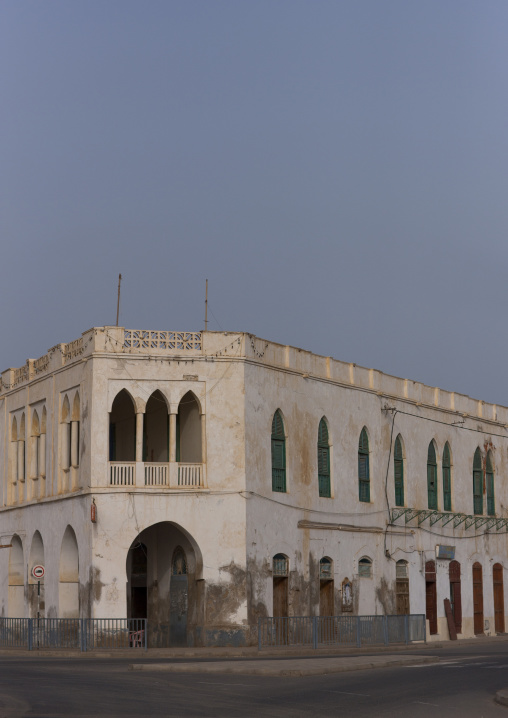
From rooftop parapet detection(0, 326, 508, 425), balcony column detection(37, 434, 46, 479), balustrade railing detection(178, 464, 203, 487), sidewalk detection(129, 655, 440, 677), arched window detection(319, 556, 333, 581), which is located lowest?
sidewalk detection(129, 655, 440, 677)

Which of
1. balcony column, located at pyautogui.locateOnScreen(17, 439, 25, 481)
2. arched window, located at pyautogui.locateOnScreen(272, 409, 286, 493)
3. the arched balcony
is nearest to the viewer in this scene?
the arched balcony

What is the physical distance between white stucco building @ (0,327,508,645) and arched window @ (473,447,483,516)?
12.3 ft

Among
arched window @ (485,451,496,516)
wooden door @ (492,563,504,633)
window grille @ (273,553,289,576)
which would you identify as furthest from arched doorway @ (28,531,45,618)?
arched window @ (485,451,496,516)

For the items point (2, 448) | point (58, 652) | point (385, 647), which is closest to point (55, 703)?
point (58, 652)

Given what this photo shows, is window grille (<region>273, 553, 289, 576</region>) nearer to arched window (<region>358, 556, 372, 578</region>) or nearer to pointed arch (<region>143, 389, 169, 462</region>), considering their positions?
arched window (<region>358, 556, 372, 578</region>)

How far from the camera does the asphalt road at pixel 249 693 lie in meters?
15.2

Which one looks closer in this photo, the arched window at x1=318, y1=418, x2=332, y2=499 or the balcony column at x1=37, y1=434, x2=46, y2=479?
the balcony column at x1=37, y1=434, x2=46, y2=479

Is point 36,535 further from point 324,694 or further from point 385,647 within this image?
point 324,694

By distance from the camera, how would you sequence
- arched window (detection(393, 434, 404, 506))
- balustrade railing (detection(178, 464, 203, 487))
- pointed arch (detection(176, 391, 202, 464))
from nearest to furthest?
balustrade railing (detection(178, 464, 203, 487)) → pointed arch (detection(176, 391, 202, 464)) → arched window (detection(393, 434, 404, 506))

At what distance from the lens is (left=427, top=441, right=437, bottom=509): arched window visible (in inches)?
1708

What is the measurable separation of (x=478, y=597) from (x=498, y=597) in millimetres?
2003

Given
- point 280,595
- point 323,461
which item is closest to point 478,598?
point 323,461

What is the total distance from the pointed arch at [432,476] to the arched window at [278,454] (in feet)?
31.5

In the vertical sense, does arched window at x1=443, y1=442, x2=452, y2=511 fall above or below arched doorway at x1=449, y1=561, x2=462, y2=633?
above
